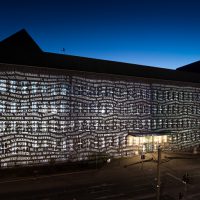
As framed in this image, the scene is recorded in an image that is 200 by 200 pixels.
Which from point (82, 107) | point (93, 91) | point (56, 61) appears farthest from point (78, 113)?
point (56, 61)

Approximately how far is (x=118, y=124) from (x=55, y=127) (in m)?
9.09

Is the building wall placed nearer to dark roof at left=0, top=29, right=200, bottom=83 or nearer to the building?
the building

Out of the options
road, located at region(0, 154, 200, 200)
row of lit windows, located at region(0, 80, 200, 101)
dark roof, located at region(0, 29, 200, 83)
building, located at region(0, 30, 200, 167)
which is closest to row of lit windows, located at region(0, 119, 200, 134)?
building, located at region(0, 30, 200, 167)

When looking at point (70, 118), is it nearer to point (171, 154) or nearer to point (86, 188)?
point (86, 188)

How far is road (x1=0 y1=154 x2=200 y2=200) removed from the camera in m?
24.3

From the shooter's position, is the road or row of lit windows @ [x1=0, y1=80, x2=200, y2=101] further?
row of lit windows @ [x1=0, y1=80, x2=200, y2=101]

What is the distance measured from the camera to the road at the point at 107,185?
24.3 m

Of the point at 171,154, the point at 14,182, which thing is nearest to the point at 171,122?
the point at 171,154

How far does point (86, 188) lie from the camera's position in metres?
26.2

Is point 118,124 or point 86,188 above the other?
point 118,124

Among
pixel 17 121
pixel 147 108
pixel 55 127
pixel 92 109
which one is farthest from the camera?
pixel 147 108

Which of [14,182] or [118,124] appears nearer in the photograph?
[14,182]

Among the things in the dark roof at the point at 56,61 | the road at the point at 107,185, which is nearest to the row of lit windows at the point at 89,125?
the road at the point at 107,185

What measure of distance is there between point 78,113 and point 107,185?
11.1 metres
